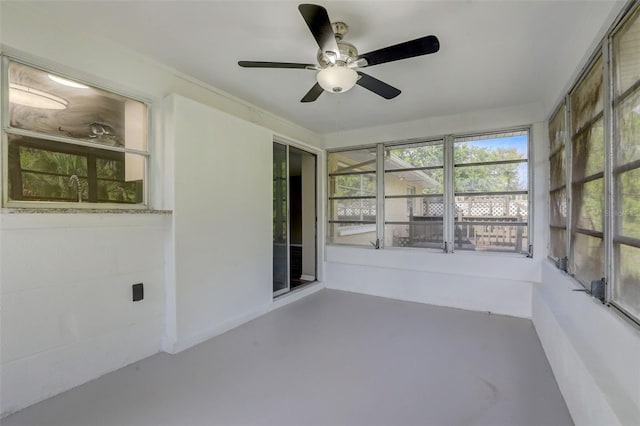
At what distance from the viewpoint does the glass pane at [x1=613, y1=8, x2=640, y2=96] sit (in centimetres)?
144

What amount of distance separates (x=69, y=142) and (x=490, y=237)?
4.58m

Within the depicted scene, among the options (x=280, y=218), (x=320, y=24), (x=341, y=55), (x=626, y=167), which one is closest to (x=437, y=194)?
(x=280, y=218)

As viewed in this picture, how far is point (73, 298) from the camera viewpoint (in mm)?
2096

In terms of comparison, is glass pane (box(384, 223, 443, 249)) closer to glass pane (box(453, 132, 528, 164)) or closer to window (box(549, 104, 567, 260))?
glass pane (box(453, 132, 528, 164))

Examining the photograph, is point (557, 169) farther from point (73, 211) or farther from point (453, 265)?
point (73, 211)

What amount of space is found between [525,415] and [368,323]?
1.69 m

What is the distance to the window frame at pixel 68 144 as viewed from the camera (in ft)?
6.08

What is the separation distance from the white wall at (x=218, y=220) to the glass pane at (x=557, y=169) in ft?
10.4

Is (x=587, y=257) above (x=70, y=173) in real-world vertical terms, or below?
below

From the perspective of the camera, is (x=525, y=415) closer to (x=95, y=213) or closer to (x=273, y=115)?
(x=95, y=213)

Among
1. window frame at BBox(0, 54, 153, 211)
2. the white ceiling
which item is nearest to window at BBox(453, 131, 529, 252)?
the white ceiling

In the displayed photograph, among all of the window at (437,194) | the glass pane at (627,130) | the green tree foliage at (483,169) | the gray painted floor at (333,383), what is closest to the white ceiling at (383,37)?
the glass pane at (627,130)

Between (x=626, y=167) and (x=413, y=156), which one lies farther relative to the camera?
(x=413, y=156)

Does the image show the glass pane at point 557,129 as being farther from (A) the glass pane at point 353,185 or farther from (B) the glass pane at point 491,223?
(A) the glass pane at point 353,185
